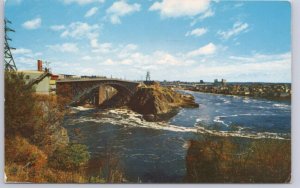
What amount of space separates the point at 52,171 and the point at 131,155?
0.50 m

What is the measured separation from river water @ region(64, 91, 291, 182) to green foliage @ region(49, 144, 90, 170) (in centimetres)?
4

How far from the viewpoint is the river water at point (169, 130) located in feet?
9.45

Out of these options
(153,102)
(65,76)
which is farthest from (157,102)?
(65,76)

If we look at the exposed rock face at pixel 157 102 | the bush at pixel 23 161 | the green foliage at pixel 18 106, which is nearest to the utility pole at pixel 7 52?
the green foliage at pixel 18 106

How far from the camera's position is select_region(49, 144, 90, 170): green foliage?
289 cm

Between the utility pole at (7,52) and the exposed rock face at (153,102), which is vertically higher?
the utility pole at (7,52)

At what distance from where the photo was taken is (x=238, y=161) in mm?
2900

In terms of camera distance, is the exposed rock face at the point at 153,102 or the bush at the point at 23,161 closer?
the bush at the point at 23,161

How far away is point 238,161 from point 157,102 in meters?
0.64

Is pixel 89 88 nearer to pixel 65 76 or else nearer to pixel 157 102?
pixel 65 76

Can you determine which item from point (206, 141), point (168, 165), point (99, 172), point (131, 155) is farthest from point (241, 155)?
point (99, 172)

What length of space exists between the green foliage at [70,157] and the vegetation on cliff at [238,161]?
0.65 m

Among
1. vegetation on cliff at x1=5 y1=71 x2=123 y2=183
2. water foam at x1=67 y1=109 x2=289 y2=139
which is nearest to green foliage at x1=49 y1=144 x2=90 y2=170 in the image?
vegetation on cliff at x1=5 y1=71 x2=123 y2=183

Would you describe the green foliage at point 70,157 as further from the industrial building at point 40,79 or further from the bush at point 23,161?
the industrial building at point 40,79
